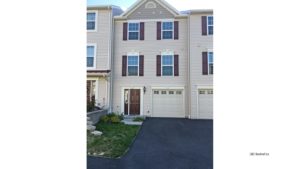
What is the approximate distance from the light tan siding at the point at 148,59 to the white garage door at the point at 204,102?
24.9 inches

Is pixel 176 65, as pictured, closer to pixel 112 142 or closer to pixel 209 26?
pixel 209 26

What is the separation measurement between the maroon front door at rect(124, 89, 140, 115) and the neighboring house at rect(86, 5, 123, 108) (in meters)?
0.62

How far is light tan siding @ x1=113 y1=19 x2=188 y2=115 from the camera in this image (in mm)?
6270

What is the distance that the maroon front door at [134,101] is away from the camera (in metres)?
6.30

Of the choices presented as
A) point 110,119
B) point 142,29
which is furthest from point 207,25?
point 110,119

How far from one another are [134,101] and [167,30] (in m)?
2.74

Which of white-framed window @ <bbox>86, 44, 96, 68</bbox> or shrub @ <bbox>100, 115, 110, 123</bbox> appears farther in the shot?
white-framed window @ <bbox>86, 44, 96, 68</bbox>

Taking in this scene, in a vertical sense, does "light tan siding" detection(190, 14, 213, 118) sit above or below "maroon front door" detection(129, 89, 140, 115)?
above

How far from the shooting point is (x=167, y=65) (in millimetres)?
6355

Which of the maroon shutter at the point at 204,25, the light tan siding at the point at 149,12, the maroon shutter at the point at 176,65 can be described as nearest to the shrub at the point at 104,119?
the maroon shutter at the point at 176,65

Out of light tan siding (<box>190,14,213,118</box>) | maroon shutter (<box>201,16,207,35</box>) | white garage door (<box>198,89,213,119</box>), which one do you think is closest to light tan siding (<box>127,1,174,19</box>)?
light tan siding (<box>190,14,213,118</box>)

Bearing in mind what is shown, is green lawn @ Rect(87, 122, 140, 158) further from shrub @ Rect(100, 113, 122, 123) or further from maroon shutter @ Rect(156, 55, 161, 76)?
maroon shutter @ Rect(156, 55, 161, 76)
